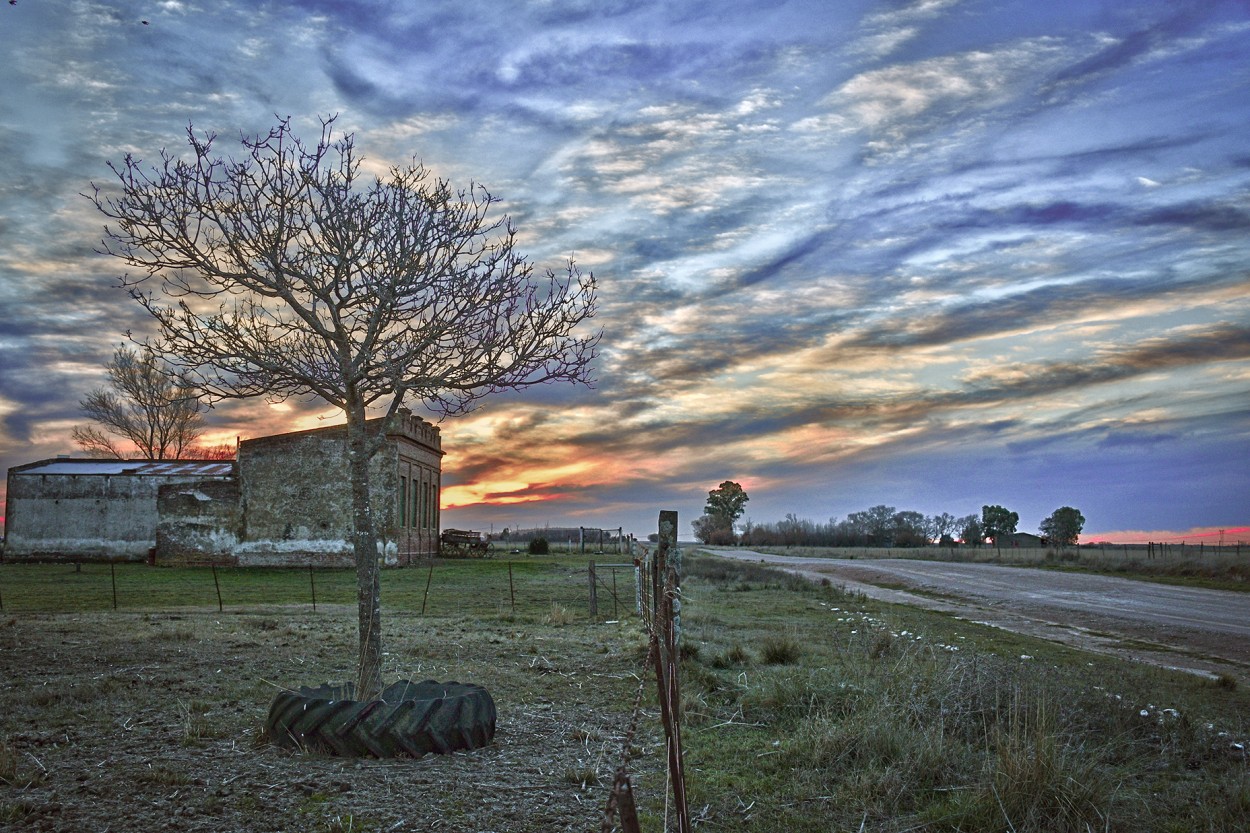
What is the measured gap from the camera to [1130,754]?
23.4 feet

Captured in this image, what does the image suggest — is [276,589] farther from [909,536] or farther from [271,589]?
[909,536]

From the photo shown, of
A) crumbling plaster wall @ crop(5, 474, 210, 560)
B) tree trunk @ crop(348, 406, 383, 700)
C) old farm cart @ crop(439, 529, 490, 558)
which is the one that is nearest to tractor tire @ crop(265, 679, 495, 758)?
tree trunk @ crop(348, 406, 383, 700)

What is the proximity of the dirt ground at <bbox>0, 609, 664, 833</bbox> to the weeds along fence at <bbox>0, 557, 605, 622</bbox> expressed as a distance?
569cm

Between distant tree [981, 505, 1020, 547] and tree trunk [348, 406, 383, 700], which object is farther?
distant tree [981, 505, 1020, 547]

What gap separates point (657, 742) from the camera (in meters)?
7.65

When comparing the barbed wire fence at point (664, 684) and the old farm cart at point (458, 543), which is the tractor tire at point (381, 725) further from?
the old farm cart at point (458, 543)

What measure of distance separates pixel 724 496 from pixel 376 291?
460 ft

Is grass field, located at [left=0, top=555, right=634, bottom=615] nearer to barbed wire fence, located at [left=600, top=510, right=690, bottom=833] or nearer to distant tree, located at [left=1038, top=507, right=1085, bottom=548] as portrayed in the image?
barbed wire fence, located at [left=600, top=510, right=690, bottom=833]

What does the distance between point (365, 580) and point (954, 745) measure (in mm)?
5065

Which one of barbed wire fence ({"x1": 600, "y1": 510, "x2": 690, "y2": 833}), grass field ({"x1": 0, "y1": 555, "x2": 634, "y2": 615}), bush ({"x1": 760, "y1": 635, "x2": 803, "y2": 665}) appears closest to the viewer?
barbed wire fence ({"x1": 600, "y1": 510, "x2": 690, "y2": 833})

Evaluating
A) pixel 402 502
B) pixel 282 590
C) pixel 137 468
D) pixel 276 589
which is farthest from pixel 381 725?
pixel 137 468

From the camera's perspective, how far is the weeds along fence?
2047 cm

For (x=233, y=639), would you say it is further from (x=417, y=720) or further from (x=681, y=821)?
(x=681, y=821)

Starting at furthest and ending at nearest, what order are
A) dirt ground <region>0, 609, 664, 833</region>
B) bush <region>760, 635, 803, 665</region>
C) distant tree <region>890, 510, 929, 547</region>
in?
Result: distant tree <region>890, 510, 929, 547</region> < bush <region>760, 635, 803, 665</region> < dirt ground <region>0, 609, 664, 833</region>
